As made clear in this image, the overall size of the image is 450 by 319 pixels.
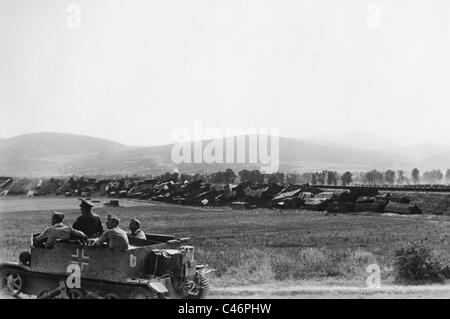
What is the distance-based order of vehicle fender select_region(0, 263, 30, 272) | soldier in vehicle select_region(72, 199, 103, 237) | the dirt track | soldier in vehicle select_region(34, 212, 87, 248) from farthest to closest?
the dirt track
soldier in vehicle select_region(72, 199, 103, 237)
vehicle fender select_region(0, 263, 30, 272)
soldier in vehicle select_region(34, 212, 87, 248)

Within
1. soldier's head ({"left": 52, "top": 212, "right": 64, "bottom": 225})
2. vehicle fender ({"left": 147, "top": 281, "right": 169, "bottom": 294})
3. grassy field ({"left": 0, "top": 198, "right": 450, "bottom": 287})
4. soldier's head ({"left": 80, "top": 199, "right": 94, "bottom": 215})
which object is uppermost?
soldier's head ({"left": 80, "top": 199, "right": 94, "bottom": 215})

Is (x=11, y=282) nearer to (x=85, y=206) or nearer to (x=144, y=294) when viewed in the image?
(x=85, y=206)

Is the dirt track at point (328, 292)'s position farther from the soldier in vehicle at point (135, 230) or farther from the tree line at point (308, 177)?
the tree line at point (308, 177)

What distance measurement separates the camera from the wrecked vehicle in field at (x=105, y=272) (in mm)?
8117

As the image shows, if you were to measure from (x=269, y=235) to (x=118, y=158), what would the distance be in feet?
248

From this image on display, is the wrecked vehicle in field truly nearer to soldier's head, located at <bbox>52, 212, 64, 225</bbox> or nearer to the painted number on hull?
the painted number on hull

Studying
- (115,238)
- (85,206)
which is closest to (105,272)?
(115,238)

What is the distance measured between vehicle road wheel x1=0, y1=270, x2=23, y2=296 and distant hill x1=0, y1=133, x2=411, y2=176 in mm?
42554

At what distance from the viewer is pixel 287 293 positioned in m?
11.0

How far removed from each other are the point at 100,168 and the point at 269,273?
7544 cm

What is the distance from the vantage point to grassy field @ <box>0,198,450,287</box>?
44.2ft

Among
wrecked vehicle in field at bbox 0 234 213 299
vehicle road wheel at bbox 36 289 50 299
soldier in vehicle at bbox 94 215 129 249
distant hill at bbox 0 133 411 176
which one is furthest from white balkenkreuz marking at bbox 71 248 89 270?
distant hill at bbox 0 133 411 176
